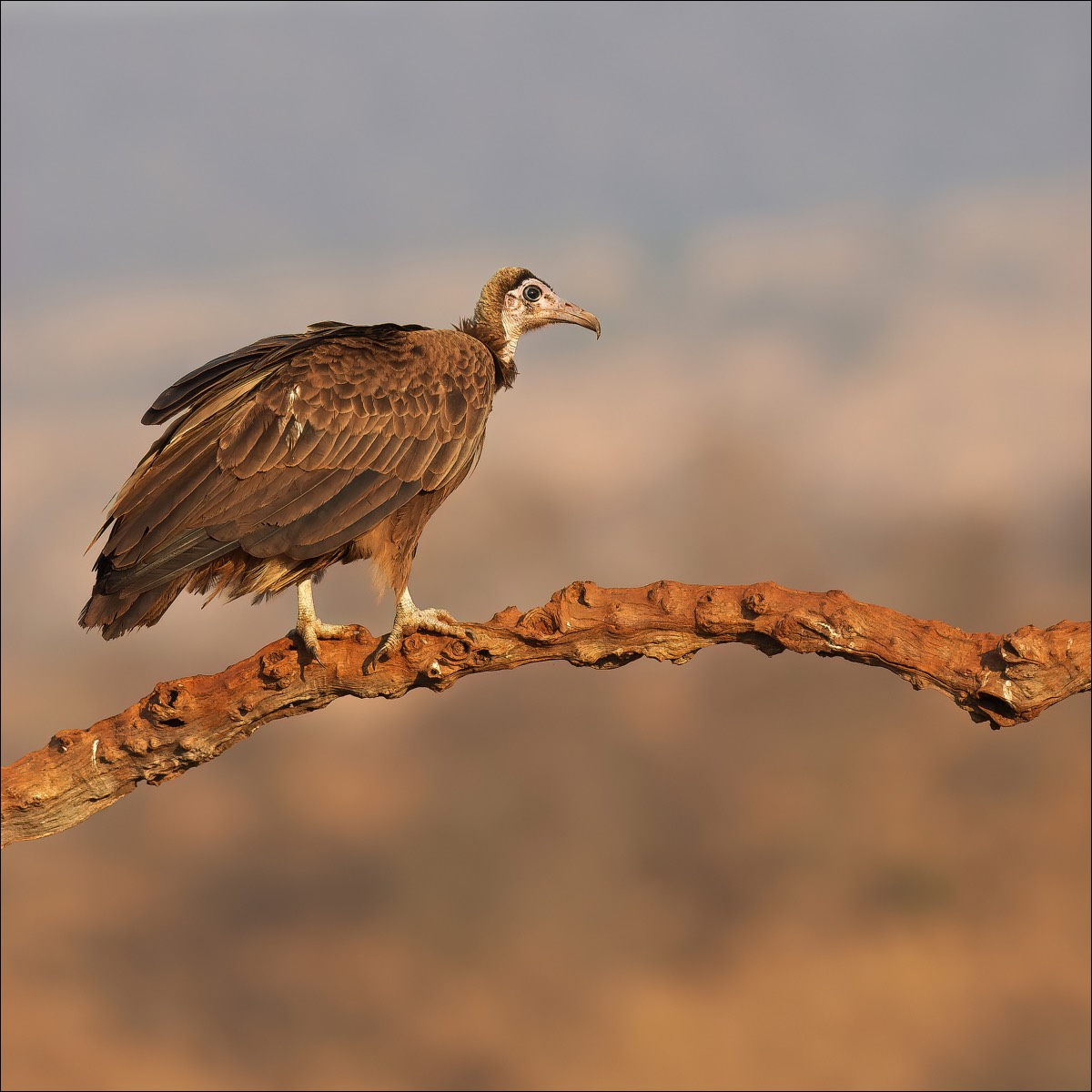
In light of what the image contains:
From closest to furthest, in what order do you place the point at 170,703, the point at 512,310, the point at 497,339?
1. the point at 170,703
2. the point at 497,339
3. the point at 512,310

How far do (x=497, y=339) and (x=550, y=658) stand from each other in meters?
2.43

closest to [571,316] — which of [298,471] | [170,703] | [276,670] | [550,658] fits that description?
[298,471]

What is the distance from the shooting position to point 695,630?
19.9 ft

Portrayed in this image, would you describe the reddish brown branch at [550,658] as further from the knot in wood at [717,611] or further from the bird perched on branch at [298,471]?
the bird perched on branch at [298,471]

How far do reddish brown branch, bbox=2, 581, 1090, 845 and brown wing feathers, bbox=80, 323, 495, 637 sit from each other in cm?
52

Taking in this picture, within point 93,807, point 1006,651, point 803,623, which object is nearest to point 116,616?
point 93,807

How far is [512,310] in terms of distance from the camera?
7.87 meters

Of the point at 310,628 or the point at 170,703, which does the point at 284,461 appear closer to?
the point at 310,628

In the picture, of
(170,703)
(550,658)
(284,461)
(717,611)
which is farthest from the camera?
(284,461)

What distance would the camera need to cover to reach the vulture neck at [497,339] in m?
7.68

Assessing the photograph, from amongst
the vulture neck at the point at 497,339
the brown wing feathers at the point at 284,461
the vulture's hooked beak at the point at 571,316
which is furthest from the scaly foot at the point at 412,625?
the vulture's hooked beak at the point at 571,316

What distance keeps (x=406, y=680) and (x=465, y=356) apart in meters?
1.98

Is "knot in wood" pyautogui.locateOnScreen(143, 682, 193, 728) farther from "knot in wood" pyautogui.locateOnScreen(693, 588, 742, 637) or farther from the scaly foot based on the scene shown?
"knot in wood" pyautogui.locateOnScreen(693, 588, 742, 637)

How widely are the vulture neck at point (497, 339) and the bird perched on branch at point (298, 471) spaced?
459 mm
